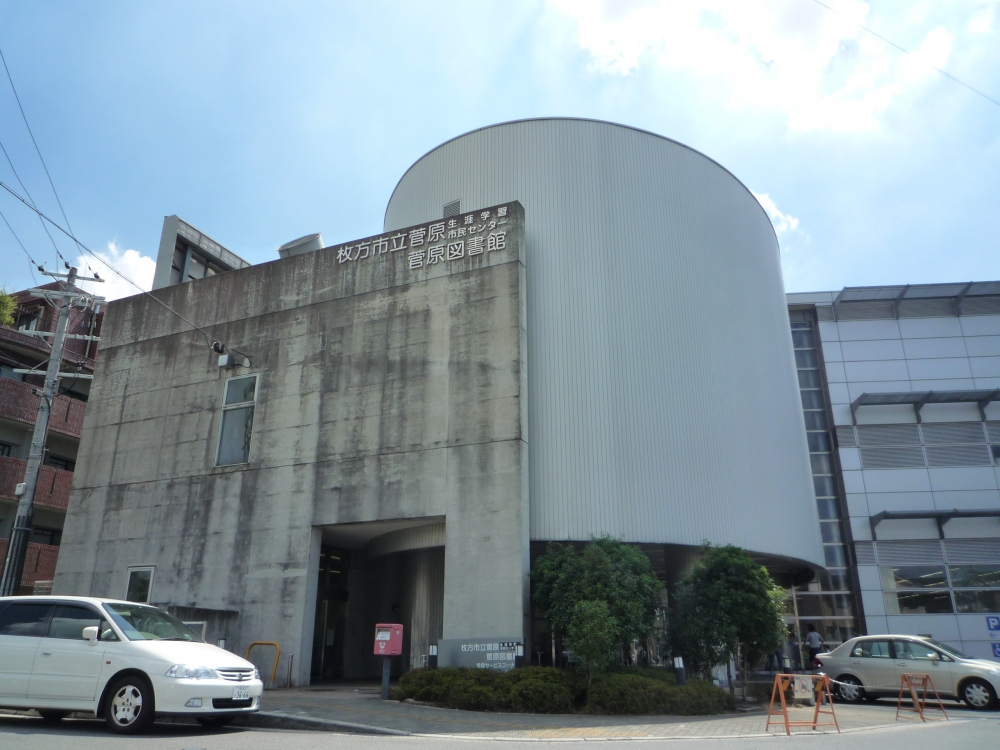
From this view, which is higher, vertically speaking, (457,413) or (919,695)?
(457,413)

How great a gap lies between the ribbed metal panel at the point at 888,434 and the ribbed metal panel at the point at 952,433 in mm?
439

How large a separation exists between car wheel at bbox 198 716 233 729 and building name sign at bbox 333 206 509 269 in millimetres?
12904

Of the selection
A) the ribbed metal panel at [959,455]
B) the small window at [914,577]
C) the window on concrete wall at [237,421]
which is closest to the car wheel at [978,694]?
the small window at [914,577]

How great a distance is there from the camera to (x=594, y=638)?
1438 cm

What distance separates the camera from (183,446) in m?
23.0

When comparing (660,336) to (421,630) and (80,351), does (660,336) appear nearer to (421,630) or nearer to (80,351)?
(421,630)

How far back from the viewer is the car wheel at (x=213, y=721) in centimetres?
1050

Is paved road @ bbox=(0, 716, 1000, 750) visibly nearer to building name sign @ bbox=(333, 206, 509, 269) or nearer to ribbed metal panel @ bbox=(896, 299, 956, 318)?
building name sign @ bbox=(333, 206, 509, 269)

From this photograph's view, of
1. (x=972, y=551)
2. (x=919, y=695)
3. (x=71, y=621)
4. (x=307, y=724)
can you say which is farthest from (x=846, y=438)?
(x=71, y=621)

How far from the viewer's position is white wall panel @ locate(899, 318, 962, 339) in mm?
33938

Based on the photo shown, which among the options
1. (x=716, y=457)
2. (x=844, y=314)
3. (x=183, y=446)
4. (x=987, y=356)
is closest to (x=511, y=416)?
(x=716, y=457)

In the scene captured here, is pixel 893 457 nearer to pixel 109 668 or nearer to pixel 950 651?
pixel 950 651

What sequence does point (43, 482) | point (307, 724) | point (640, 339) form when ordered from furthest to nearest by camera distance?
1. point (43, 482)
2. point (640, 339)
3. point (307, 724)

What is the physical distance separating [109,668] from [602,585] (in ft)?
30.7
